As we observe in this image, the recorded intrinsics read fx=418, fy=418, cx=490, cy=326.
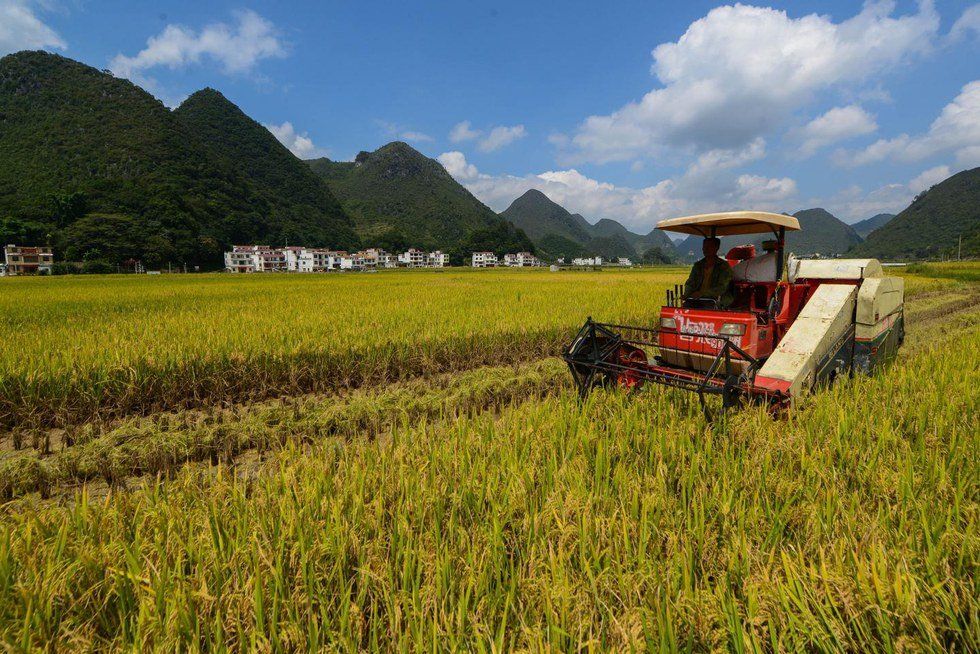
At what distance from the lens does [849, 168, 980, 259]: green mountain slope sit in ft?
337

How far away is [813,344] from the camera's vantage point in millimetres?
4293

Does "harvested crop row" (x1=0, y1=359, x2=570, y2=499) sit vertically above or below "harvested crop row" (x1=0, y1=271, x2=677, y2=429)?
below

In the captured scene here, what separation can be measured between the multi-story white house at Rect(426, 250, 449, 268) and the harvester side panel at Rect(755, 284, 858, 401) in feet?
405

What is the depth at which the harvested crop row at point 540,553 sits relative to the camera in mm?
1505

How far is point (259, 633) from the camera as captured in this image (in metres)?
1.46

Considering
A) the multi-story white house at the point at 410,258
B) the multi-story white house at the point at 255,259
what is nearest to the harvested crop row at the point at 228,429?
the multi-story white house at the point at 255,259

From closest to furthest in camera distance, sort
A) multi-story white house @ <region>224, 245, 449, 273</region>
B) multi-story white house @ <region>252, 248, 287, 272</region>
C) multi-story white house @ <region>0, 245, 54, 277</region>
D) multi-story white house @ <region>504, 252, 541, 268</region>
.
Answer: multi-story white house @ <region>0, 245, 54, 277</region> < multi-story white house @ <region>224, 245, 449, 273</region> < multi-story white house @ <region>252, 248, 287, 272</region> < multi-story white house @ <region>504, 252, 541, 268</region>

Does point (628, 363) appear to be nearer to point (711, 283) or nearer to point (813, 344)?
point (711, 283)

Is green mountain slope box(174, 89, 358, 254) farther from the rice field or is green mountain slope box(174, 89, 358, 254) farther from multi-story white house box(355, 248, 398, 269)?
the rice field

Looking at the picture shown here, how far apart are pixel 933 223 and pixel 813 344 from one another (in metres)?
160

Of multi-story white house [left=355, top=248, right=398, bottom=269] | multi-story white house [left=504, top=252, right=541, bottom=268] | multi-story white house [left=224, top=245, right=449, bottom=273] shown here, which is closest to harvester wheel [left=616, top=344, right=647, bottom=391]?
multi-story white house [left=224, top=245, right=449, bottom=273]

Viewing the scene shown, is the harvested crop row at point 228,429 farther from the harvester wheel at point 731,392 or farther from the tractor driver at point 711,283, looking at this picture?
the tractor driver at point 711,283

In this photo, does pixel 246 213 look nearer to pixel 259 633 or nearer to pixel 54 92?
pixel 54 92

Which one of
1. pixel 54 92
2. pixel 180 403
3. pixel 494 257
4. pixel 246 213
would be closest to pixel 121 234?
pixel 246 213
